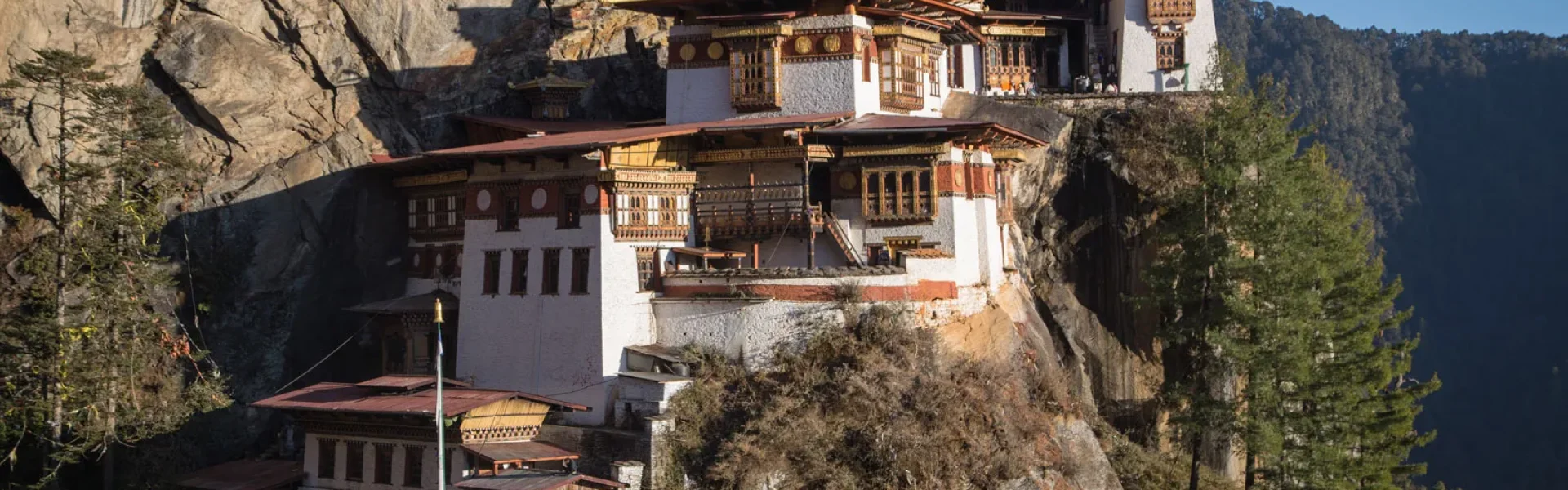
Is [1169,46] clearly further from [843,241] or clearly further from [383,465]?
[383,465]

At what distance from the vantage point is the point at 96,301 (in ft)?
128

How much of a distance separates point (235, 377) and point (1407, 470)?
30.2 m

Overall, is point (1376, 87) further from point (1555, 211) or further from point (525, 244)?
point (525, 244)

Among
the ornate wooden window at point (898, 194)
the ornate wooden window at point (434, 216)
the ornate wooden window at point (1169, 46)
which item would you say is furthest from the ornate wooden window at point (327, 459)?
the ornate wooden window at point (1169, 46)

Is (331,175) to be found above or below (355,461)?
above

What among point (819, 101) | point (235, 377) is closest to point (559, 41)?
point (819, 101)

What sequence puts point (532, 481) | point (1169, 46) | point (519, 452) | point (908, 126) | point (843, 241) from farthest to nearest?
point (1169, 46)
point (843, 241)
point (908, 126)
point (519, 452)
point (532, 481)

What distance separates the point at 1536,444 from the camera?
97625 mm

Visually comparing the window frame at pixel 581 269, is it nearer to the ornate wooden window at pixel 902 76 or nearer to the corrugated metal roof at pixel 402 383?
the corrugated metal roof at pixel 402 383

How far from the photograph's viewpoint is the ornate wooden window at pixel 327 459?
37.8 m

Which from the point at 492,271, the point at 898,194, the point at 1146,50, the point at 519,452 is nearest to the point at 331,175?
the point at 492,271

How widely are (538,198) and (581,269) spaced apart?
234 cm

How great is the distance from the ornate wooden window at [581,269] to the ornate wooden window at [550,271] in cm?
51

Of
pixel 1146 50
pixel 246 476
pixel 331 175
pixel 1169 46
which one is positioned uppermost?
pixel 1169 46
